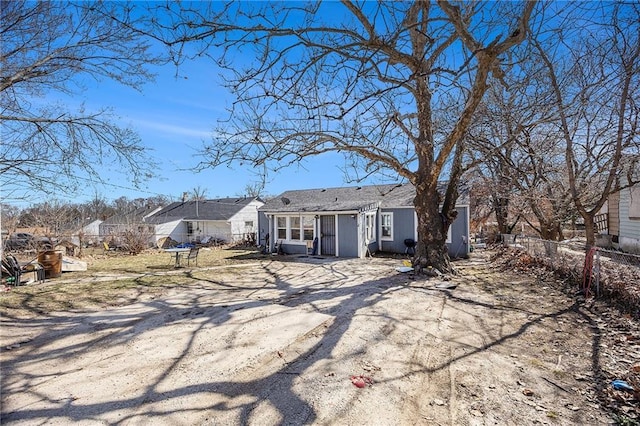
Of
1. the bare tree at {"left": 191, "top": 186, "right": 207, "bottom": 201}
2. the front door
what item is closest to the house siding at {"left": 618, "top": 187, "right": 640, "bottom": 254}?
the front door

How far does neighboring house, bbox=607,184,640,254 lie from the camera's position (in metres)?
12.1

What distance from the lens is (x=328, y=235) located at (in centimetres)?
1555

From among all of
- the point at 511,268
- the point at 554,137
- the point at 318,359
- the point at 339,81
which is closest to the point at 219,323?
the point at 318,359

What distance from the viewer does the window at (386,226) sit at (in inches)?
628

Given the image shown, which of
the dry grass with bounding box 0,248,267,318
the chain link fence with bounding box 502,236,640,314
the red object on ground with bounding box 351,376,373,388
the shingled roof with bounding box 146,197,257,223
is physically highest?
the shingled roof with bounding box 146,197,257,223

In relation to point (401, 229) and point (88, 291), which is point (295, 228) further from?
point (88, 291)

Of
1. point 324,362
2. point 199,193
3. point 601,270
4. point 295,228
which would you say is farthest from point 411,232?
point 199,193

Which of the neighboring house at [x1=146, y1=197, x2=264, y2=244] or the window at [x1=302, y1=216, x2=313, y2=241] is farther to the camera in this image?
the neighboring house at [x1=146, y1=197, x2=264, y2=244]

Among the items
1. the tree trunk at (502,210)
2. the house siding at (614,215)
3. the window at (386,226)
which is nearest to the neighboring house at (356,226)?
the window at (386,226)

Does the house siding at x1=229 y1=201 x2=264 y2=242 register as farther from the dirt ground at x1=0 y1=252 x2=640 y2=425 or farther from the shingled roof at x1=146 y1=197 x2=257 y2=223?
the dirt ground at x1=0 y1=252 x2=640 y2=425

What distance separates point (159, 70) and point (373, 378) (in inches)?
310

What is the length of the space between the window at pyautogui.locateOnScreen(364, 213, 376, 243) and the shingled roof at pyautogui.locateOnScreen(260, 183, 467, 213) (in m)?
0.69

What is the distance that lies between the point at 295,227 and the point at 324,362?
42.9ft

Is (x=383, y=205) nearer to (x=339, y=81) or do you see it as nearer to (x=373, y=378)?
(x=339, y=81)
